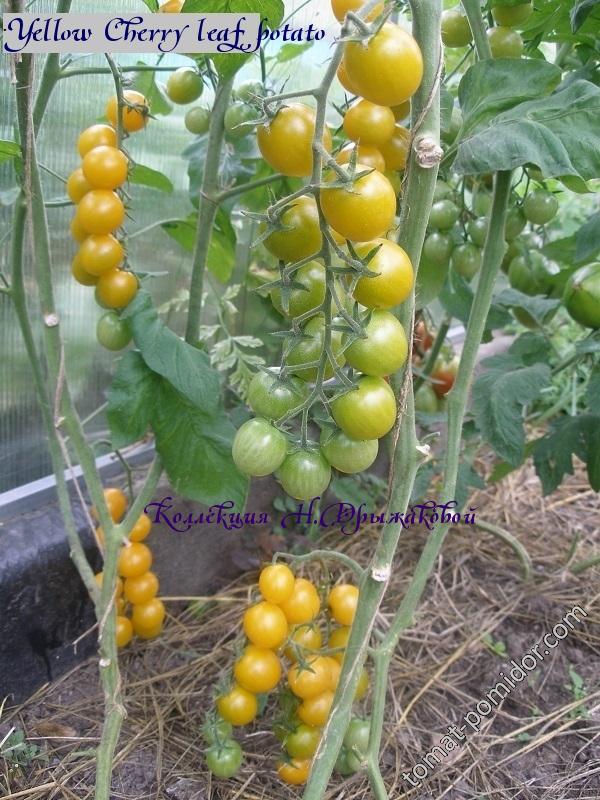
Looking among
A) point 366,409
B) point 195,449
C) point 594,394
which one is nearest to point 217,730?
point 195,449

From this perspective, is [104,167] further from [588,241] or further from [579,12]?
[588,241]

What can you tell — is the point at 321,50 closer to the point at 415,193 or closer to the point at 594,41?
the point at 594,41

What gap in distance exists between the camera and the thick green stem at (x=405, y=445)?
456 millimetres

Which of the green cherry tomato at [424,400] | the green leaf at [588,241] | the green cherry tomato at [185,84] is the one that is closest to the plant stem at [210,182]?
the green cherry tomato at [185,84]

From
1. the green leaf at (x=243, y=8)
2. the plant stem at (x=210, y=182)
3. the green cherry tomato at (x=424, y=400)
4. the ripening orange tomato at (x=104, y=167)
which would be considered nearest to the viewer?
→ the green leaf at (x=243, y=8)

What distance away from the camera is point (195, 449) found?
0.92 metres

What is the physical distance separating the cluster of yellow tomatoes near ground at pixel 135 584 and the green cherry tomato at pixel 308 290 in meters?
0.62

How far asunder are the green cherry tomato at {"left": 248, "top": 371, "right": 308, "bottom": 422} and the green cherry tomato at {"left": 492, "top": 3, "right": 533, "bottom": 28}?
0.52 metres

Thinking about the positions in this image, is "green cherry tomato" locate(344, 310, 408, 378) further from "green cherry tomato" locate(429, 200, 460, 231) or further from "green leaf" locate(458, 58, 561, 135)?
"green cherry tomato" locate(429, 200, 460, 231)

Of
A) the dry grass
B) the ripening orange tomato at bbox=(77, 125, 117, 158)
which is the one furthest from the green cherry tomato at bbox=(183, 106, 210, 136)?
the dry grass

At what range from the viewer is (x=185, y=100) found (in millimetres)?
893

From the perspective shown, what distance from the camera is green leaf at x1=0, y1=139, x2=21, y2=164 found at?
0.65 metres

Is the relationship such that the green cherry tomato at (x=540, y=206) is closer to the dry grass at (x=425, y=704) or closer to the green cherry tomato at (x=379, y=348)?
the green cherry tomato at (x=379, y=348)

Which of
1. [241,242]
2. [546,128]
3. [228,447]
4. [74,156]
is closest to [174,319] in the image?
[241,242]
